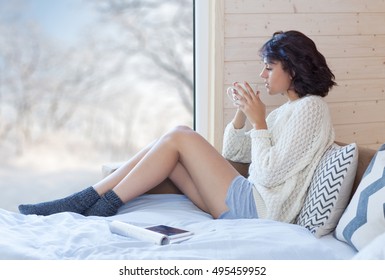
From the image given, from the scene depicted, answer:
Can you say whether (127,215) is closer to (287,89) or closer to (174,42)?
(287,89)

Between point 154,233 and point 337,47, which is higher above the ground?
point 337,47

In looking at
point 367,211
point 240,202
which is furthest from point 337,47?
point 367,211

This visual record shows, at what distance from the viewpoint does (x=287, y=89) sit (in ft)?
8.00

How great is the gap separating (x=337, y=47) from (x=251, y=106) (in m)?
0.92

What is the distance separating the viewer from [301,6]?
2986 millimetres

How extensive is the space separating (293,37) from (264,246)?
948mm

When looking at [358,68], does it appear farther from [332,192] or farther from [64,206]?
[64,206]

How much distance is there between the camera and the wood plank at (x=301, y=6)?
2.89 meters

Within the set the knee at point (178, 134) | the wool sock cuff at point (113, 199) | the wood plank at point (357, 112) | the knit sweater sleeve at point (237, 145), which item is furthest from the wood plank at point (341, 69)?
the wool sock cuff at point (113, 199)

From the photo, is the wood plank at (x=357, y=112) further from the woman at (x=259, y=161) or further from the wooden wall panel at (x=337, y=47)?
the woman at (x=259, y=161)

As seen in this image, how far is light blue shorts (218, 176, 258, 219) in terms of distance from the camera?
89.8 inches

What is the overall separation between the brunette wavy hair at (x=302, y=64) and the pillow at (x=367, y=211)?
1.58 feet

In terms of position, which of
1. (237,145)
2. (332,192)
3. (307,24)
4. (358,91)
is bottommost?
(332,192)

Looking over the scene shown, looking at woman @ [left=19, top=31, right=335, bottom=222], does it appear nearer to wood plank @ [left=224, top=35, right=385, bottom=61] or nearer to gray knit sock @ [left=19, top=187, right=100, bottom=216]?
gray knit sock @ [left=19, top=187, right=100, bottom=216]
